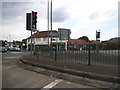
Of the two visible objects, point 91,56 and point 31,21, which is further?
point 31,21

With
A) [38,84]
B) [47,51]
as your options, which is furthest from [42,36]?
[38,84]

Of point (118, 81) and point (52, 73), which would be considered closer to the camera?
point (118, 81)

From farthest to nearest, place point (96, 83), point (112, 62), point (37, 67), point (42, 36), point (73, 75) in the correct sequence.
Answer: point (42, 36) → point (37, 67) → point (112, 62) → point (73, 75) → point (96, 83)

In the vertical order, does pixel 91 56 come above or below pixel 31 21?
below

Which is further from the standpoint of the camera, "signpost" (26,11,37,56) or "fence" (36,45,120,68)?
"signpost" (26,11,37,56)

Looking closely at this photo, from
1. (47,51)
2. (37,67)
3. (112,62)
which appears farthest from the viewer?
(47,51)

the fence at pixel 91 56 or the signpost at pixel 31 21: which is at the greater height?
the signpost at pixel 31 21

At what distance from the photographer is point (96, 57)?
27.7 ft

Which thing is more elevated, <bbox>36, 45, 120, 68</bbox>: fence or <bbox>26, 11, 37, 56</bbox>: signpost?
<bbox>26, 11, 37, 56</bbox>: signpost

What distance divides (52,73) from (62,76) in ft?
2.46

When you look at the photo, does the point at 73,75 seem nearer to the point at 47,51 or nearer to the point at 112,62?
the point at 112,62

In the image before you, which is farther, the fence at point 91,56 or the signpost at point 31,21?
the signpost at point 31,21

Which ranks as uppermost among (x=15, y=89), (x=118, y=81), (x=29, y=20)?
(x=29, y=20)

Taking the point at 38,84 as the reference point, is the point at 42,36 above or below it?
above
